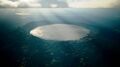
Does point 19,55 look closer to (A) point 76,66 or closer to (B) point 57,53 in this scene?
(B) point 57,53

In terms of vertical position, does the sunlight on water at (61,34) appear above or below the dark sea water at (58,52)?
below

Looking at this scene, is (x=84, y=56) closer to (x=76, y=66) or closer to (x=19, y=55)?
(x=76, y=66)

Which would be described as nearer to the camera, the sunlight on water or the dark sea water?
the dark sea water

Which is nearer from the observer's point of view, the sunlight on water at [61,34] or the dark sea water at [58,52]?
the dark sea water at [58,52]

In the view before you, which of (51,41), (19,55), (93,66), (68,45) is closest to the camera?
(93,66)

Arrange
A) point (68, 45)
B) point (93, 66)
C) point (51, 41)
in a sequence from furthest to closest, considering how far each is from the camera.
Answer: point (51, 41), point (68, 45), point (93, 66)

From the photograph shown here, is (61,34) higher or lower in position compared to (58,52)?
lower

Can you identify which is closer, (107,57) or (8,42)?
(107,57)

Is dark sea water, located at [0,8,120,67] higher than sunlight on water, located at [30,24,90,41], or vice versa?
dark sea water, located at [0,8,120,67]

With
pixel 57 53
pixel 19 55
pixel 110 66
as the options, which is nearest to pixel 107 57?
pixel 110 66

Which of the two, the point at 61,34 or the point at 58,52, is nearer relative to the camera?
the point at 58,52
